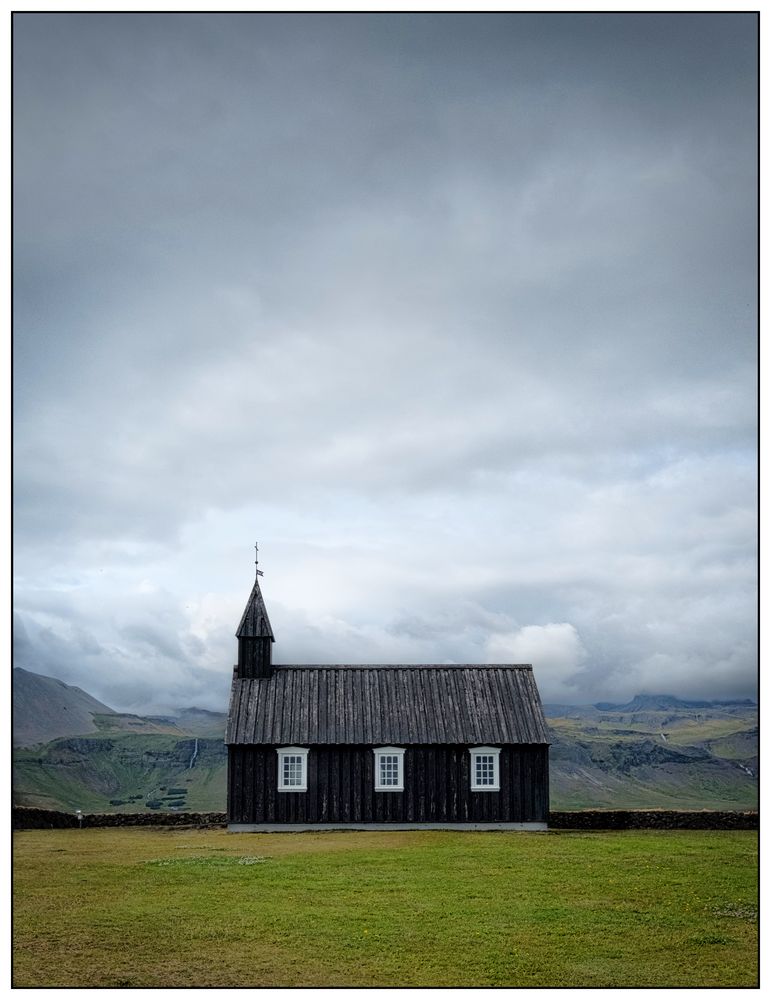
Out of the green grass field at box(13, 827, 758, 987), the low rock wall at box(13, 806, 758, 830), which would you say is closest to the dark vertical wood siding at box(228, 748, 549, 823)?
the low rock wall at box(13, 806, 758, 830)

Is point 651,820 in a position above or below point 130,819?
above

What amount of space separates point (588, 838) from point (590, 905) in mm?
13552

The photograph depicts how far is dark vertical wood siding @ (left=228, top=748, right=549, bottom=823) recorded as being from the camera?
37656 millimetres

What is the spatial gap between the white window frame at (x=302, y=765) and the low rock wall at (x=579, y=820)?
14.3 ft

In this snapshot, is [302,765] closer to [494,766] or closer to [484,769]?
[484,769]

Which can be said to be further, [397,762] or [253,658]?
[253,658]

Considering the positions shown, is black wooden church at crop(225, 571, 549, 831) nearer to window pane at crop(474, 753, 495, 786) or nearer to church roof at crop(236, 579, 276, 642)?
window pane at crop(474, 753, 495, 786)

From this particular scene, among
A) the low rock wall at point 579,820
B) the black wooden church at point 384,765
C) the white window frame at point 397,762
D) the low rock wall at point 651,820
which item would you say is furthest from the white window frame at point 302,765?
the low rock wall at point 651,820

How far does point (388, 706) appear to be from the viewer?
131 feet

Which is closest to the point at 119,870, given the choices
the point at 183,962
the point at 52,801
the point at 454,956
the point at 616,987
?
the point at 183,962

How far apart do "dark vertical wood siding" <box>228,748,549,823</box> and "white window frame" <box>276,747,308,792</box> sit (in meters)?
0.16

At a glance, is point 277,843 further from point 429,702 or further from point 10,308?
point 10,308

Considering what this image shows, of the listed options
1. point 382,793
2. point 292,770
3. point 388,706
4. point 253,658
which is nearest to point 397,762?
point 382,793

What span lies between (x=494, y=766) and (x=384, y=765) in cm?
456
